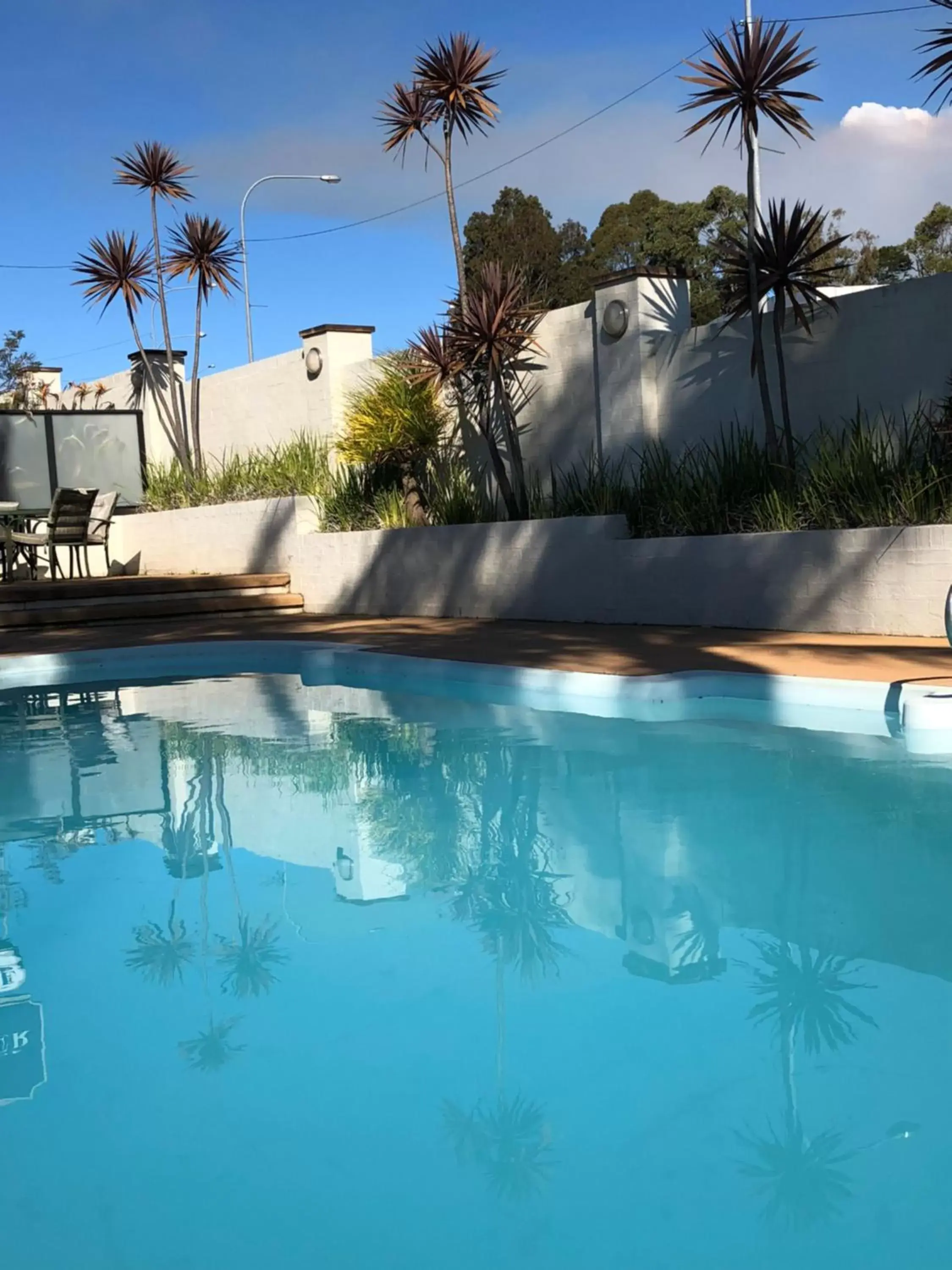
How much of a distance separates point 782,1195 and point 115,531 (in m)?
15.8

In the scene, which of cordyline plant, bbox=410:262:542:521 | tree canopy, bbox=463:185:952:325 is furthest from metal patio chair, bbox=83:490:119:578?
tree canopy, bbox=463:185:952:325

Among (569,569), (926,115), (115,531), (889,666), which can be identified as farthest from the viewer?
(926,115)

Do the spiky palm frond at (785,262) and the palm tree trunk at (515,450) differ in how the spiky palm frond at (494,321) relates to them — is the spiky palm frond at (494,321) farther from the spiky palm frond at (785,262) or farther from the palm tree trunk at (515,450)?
the spiky palm frond at (785,262)

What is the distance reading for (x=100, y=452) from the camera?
1753 cm

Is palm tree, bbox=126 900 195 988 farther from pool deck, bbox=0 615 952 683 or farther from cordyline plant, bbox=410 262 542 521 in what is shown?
cordyline plant, bbox=410 262 542 521

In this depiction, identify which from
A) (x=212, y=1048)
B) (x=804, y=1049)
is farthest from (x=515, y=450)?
(x=804, y=1049)

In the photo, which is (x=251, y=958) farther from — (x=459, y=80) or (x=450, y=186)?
(x=459, y=80)

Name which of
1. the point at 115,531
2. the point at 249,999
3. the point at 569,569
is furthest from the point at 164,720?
the point at 115,531

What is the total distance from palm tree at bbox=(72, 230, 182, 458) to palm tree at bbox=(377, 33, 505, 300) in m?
5.53

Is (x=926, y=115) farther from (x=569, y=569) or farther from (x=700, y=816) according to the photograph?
(x=700, y=816)

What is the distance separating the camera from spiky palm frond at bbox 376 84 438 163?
12797mm

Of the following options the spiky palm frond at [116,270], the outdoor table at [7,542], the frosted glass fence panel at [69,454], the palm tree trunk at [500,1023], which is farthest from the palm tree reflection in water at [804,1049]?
the spiky palm frond at [116,270]

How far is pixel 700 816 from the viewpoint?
5102 mm

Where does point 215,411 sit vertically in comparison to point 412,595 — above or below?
above
